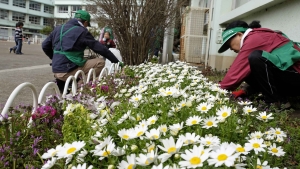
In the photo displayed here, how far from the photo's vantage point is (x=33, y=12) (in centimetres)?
6694

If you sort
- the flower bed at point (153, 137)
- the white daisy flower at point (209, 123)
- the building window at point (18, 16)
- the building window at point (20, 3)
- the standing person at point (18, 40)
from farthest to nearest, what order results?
1. the building window at point (18, 16)
2. the building window at point (20, 3)
3. the standing person at point (18, 40)
4. the white daisy flower at point (209, 123)
5. the flower bed at point (153, 137)

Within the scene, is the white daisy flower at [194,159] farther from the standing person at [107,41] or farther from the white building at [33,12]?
the white building at [33,12]

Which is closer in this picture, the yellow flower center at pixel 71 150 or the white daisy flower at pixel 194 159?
the white daisy flower at pixel 194 159

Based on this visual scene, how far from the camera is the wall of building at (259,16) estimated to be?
462 cm

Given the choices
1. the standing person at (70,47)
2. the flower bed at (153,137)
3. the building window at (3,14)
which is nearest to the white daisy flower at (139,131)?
the flower bed at (153,137)

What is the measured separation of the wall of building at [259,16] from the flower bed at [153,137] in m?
2.84

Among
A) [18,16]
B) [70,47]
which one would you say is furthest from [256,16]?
[18,16]

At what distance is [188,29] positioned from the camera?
11945 mm

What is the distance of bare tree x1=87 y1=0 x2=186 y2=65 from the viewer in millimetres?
6207

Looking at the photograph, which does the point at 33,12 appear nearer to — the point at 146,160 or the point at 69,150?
the point at 69,150

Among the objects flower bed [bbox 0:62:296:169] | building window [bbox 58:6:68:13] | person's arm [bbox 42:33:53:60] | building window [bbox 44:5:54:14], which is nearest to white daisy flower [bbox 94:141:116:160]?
flower bed [bbox 0:62:296:169]

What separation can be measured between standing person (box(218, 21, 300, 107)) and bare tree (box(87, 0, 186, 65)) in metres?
3.17

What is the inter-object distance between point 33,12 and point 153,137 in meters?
72.7

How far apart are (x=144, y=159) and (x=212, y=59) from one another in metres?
8.59
